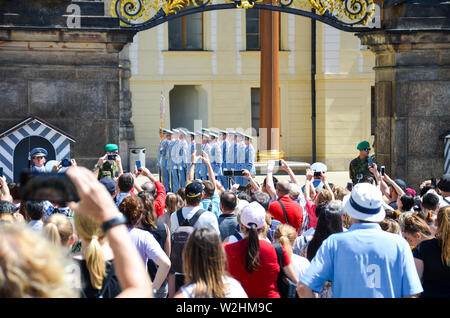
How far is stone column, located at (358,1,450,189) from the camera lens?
13195 mm

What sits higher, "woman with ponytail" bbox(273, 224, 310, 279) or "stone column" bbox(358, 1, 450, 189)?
"stone column" bbox(358, 1, 450, 189)

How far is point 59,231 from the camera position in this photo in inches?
195

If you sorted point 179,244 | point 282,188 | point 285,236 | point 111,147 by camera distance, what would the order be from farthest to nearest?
point 111,147 → point 282,188 → point 179,244 → point 285,236

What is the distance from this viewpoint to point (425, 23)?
13.2m

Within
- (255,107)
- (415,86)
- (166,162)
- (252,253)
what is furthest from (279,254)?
(255,107)

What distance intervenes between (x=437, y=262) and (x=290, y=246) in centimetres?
105

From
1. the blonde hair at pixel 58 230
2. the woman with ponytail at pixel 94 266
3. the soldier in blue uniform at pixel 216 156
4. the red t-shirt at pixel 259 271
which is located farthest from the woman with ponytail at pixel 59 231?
the soldier in blue uniform at pixel 216 156

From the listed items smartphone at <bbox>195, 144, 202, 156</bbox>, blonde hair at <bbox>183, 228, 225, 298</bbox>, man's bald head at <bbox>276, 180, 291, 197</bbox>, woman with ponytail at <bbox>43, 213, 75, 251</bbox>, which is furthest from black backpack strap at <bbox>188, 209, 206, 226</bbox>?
smartphone at <bbox>195, 144, 202, 156</bbox>

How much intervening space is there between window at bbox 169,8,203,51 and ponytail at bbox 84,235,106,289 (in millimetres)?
24140

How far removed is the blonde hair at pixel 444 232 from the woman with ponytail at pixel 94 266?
220cm

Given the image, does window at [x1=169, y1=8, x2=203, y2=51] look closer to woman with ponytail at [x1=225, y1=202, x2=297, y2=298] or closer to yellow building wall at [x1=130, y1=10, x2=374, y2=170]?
yellow building wall at [x1=130, y1=10, x2=374, y2=170]

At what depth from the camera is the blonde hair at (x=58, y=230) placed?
15.9 feet

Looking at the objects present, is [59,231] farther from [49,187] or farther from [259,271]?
[49,187]

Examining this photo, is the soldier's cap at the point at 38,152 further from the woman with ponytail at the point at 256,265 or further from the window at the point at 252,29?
the window at the point at 252,29
